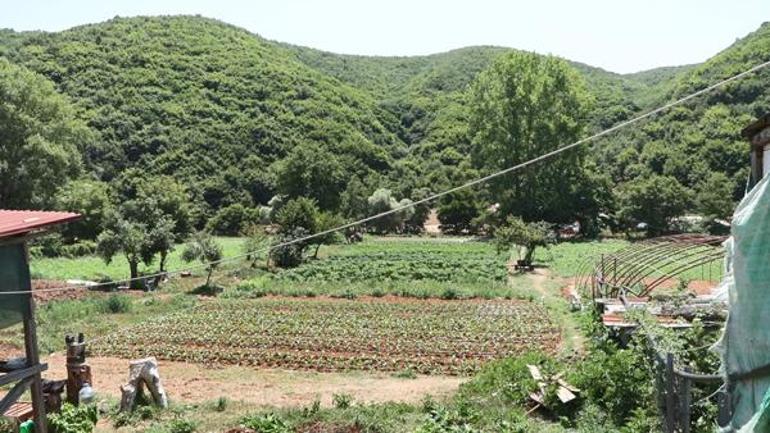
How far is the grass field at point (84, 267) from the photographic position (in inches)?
1379

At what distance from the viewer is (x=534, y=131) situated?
53719 mm

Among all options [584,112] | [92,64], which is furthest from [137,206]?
[92,64]

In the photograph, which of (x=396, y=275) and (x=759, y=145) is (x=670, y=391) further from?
(x=396, y=275)

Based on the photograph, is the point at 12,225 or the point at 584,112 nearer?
the point at 12,225

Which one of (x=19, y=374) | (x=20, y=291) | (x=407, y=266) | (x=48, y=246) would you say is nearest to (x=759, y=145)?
(x=20, y=291)

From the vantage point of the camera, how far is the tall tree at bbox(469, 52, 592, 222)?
176 ft

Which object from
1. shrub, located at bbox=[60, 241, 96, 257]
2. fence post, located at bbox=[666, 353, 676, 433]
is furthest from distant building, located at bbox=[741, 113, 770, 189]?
shrub, located at bbox=[60, 241, 96, 257]

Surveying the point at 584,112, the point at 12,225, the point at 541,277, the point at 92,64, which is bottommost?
the point at 541,277

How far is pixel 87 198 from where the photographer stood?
45219mm

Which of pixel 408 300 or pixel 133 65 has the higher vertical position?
pixel 133 65

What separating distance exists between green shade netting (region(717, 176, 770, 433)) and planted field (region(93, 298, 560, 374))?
12.5 meters

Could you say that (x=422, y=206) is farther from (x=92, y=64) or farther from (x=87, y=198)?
(x=92, y=64)

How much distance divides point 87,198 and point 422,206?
1078 inches

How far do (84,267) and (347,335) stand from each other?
81.6 feet
